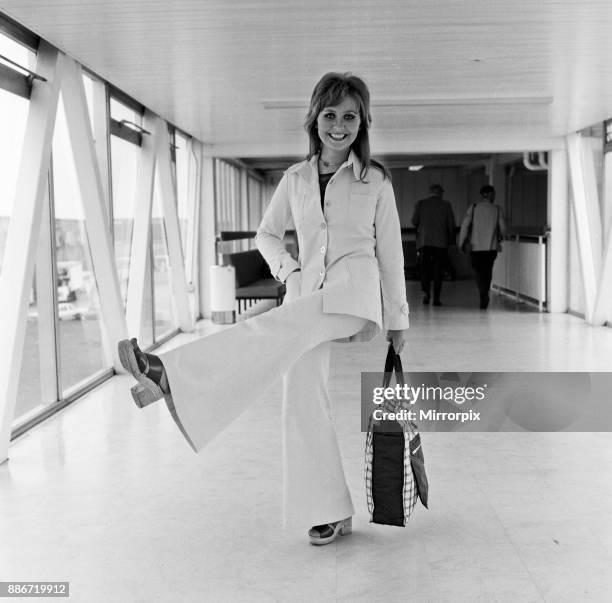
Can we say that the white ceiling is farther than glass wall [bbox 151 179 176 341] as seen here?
No

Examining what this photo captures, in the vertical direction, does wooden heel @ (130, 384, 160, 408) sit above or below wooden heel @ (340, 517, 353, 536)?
above

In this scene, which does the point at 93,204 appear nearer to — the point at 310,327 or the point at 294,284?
the point at 294,284

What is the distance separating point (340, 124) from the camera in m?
3.06

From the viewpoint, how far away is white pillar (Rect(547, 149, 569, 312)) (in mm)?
12234

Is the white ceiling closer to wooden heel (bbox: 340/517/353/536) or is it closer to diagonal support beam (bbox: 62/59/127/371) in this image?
diagonal support beam (bbox: 62/59/127/371)

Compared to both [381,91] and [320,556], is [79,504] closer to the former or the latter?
[320,556]

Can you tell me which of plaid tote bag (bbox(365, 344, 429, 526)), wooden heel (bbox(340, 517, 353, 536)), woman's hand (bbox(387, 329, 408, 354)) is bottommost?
wooden heel (bbox(340, 517, 353, 536))

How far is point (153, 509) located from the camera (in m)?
3.72

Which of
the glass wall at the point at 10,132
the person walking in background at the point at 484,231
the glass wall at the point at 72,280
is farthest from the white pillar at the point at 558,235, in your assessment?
the glass wall at the point at 10,132

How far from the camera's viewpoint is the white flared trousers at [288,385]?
277cm

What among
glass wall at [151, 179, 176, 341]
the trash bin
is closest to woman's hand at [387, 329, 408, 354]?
glass wall at [151, 179, 176, 341]

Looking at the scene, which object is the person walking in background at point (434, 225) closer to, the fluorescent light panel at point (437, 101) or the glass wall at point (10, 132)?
the fluorescent light panel at point (437, 101)

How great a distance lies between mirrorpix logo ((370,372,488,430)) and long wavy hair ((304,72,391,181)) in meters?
1.72

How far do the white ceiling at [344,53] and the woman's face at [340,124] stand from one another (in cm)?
186
